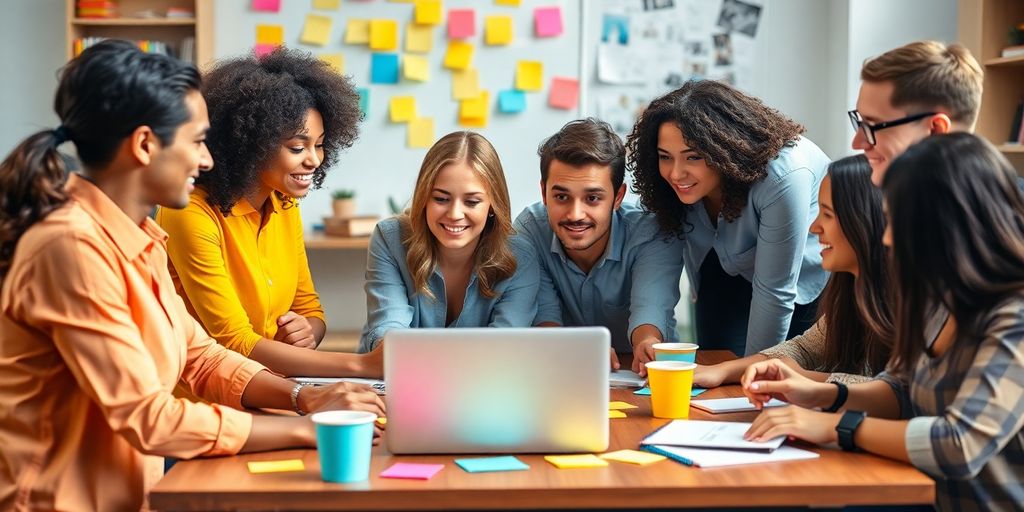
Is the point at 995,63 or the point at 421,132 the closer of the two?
the point at 995,63

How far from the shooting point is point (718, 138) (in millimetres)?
2268

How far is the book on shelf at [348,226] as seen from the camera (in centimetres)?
447

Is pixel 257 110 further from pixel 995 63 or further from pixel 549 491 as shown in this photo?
pixel 995 63

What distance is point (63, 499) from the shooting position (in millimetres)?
1353

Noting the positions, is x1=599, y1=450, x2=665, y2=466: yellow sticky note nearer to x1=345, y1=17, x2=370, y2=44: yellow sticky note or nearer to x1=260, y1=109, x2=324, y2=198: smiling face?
x1=260, y1=109, x2=324, y2=198: smiling face

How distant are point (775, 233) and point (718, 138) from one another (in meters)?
0.26

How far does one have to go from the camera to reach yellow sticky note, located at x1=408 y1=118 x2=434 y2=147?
4.69 m

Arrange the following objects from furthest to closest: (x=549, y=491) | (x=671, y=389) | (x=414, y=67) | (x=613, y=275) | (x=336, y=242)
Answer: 1. (x=414, y=67)
2. (x=336, y=242)
3. (x=613, y=275)
4. (x=671, y=389)
5. (x=549, y=491)

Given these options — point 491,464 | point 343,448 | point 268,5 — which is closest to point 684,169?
point 491,464

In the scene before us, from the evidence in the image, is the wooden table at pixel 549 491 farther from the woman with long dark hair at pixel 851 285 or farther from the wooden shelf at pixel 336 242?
→ the wooden shelf at pixel 336 242

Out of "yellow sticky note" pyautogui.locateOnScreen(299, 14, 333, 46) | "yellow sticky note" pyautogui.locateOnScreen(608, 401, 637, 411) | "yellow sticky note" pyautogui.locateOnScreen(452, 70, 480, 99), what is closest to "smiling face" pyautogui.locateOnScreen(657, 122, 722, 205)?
"yellow sticky note" pyautogui.locateOnScreen(608, 401, 637, 411)

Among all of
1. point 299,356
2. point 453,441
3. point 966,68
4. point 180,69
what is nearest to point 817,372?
point 966,68

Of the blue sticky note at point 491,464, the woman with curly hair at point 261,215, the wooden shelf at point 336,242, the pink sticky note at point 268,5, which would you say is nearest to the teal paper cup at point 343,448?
the blue sticky note at point 491,464

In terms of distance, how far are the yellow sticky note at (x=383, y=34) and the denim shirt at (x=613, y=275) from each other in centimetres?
237
